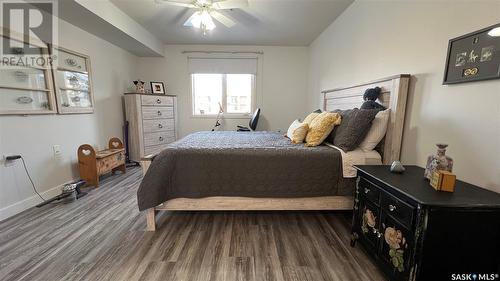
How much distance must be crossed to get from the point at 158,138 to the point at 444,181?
4.08 metres

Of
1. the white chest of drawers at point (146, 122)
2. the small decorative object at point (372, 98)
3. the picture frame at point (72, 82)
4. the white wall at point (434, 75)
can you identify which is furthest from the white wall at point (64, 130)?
the white wall at point (434, 75)

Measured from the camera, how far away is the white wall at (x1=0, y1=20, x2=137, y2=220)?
2.04 metres

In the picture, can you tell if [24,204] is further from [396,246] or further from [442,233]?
[442,233]

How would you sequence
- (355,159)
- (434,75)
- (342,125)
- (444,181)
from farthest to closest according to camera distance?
(342,125) → (355,159) → (434,75) → (444,181)

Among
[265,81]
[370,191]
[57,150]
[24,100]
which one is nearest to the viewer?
[370,191]

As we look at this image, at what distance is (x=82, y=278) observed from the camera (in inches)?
51.6

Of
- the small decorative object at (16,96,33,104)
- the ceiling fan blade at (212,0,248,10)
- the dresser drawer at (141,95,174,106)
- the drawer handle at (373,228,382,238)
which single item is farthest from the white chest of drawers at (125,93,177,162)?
the drawer handle at (373,228,382,238)

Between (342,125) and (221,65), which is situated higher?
(221,65)

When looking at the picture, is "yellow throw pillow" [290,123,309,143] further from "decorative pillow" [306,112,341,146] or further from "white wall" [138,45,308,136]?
"white wall" [138,45,308,136]

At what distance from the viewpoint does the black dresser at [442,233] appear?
0.98 metres

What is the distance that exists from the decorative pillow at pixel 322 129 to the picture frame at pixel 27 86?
2.91 meters

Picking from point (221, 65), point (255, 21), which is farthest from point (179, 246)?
point (221, 65)

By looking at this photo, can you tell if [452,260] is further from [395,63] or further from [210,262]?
[395,63]

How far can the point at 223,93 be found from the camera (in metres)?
4.69
